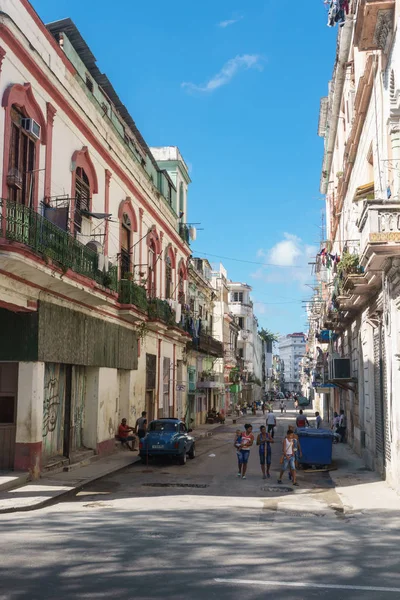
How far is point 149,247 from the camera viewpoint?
27.4 meters

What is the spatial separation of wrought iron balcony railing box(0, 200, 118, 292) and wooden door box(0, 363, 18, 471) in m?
3.04

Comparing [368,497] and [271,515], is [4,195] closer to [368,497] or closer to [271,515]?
[271,515]

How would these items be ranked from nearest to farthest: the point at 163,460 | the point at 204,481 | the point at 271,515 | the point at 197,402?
the point at 271,515
the point at 204,481
the point at 163,460
the point at 197,402

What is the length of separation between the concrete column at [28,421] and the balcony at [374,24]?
10611mm

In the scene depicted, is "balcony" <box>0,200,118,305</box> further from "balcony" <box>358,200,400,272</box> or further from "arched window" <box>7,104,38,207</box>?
"balcony" <box>358,200,400,272</box>

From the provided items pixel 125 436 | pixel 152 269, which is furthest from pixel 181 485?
pixel 152 269

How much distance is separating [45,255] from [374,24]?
876 centimetres

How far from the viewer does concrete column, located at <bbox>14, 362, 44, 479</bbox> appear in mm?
14414

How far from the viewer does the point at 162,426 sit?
66.5 feet

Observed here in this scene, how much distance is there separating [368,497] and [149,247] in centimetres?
1654

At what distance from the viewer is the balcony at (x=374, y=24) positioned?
12.8 metres

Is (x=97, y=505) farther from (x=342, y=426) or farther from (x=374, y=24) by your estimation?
(x=342, y=426)

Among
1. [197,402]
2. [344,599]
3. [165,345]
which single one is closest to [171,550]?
[344,599]

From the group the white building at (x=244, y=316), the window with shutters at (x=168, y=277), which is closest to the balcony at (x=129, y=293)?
the window with shutters at (x=168, y=277)
